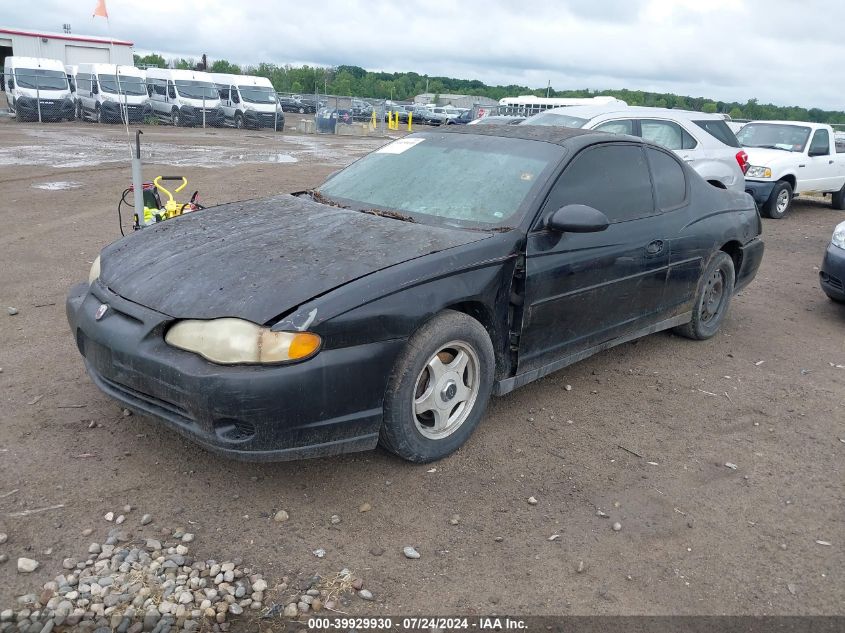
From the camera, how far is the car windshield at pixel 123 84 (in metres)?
28.6

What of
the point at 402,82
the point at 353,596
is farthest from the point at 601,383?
the point at 402,82

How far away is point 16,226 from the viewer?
28.4 feet

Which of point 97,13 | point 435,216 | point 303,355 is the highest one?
point 97,13

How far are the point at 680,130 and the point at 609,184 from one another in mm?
6216

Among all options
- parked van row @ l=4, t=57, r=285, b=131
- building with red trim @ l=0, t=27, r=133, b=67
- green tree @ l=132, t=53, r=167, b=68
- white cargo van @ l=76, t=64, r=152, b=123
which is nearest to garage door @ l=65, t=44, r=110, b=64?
building with red trim @ l=0, t=27, r=133, b=67

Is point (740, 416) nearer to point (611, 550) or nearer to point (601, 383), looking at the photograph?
point (601, 383)

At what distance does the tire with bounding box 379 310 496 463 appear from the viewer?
336 cm

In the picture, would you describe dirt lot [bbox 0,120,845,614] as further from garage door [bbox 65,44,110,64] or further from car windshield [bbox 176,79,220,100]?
garage door [bbox 65,44,110,64]

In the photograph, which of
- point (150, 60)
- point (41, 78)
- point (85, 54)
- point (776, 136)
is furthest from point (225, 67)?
point (776, 136)

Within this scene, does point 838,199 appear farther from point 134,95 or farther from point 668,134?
point 134,95

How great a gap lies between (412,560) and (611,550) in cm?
85

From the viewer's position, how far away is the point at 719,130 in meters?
10.6

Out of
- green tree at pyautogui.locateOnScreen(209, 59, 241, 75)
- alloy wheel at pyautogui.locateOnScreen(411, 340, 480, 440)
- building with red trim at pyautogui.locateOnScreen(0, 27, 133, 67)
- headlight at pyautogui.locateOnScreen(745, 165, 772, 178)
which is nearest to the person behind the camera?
alloy wheel at pyautogui.locateOnScreen(411, 340, 480, 440)

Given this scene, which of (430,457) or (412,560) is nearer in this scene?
(412,560)
